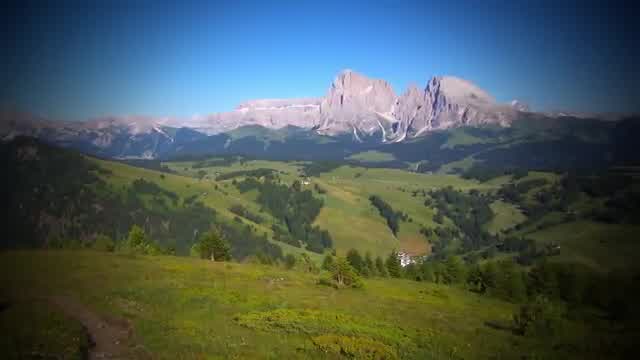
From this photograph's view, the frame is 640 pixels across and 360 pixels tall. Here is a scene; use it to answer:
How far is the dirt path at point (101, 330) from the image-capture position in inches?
1342

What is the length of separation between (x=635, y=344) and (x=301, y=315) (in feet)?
110

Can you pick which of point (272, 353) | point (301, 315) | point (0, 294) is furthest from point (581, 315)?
point (0, 294)

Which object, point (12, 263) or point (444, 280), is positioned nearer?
point (12, 263)

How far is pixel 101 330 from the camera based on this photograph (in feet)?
132

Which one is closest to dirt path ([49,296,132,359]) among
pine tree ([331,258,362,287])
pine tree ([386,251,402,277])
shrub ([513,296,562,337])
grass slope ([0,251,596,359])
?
grass slope ([0,251,596,359])

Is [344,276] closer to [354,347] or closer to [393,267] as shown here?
[354,347]

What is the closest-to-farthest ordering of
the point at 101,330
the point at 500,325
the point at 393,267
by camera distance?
the point at 101,330
the point at 500,325
the point at 393,267

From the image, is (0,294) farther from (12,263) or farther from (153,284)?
(12,263)

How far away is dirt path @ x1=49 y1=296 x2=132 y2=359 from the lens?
34094mm

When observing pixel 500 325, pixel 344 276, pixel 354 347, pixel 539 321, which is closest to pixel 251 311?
pixel 354 347

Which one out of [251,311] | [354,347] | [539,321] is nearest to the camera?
[354,347]

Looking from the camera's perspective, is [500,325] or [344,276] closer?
[500,325]

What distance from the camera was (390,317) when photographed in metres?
57.1

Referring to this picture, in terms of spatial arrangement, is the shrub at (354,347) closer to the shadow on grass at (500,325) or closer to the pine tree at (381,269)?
the shadow on grass at (500,325)
